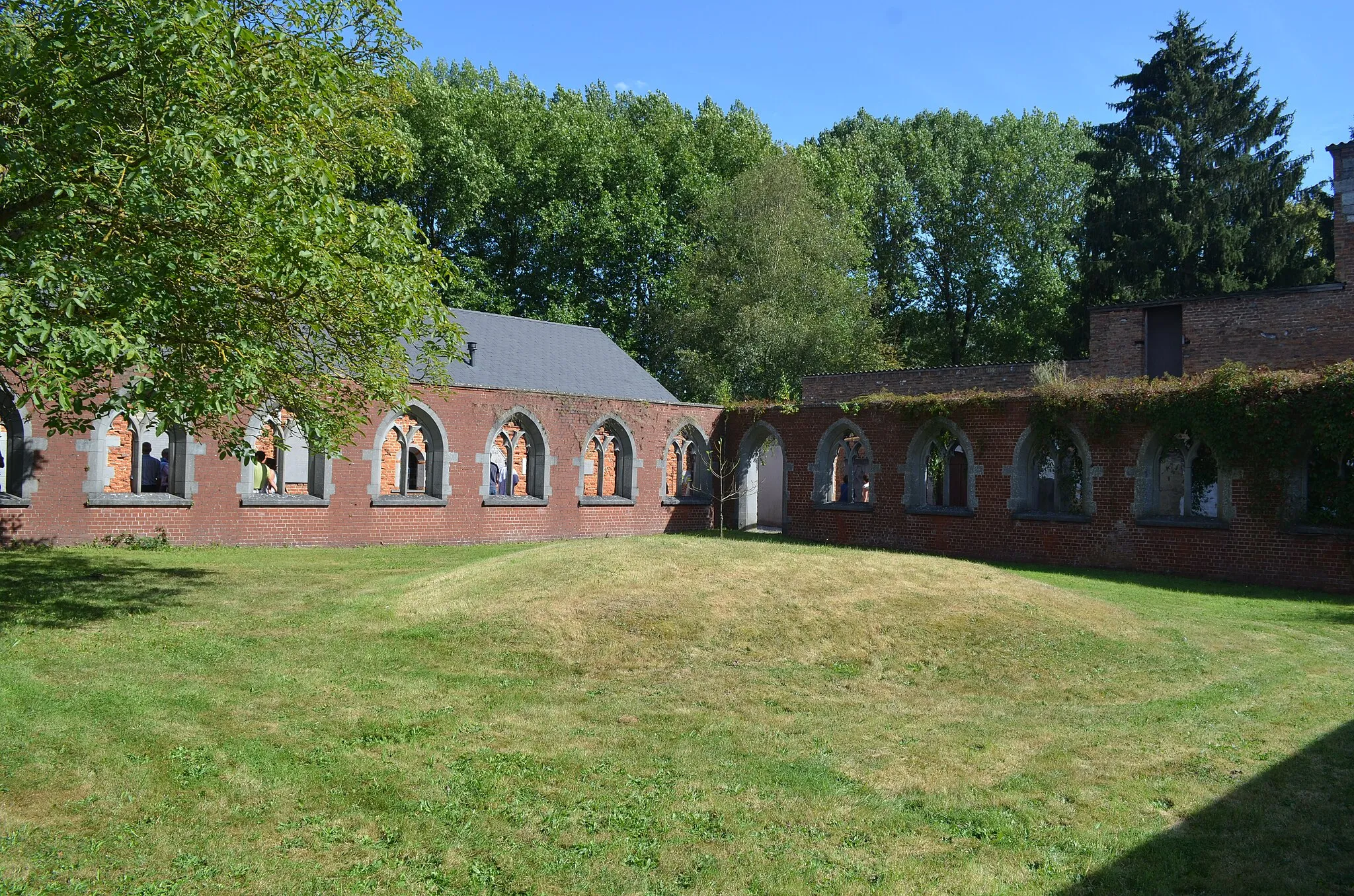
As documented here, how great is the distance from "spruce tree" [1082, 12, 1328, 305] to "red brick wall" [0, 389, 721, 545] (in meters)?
17.5

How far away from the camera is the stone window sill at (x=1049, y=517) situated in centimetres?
1827

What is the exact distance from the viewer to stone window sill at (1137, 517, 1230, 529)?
1652cm

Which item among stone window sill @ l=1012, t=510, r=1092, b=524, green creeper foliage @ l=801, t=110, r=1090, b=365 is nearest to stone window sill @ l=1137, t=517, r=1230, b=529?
stone window sill @ l=1012, t=510, r=1092, b=524

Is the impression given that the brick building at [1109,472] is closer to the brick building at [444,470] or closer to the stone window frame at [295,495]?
the brick building at [444,470]

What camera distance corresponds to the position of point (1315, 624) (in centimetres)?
1180

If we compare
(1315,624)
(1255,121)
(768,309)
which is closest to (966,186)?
(1255,121)

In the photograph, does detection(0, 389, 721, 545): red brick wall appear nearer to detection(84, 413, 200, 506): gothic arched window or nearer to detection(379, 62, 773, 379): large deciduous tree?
detection(84, 413, 200, 506): gothic arched window

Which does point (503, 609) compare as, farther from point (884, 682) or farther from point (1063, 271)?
point (1063, 271)

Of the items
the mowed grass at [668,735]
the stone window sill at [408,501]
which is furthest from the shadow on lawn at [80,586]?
the stone window sill at [408,501]

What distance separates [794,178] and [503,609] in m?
26.1

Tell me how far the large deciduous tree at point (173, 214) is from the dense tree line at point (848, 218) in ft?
65.4

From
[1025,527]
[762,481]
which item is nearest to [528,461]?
[762,481]

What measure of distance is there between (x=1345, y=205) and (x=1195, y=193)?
42.5 ft

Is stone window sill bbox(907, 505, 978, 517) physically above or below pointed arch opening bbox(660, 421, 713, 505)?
below
